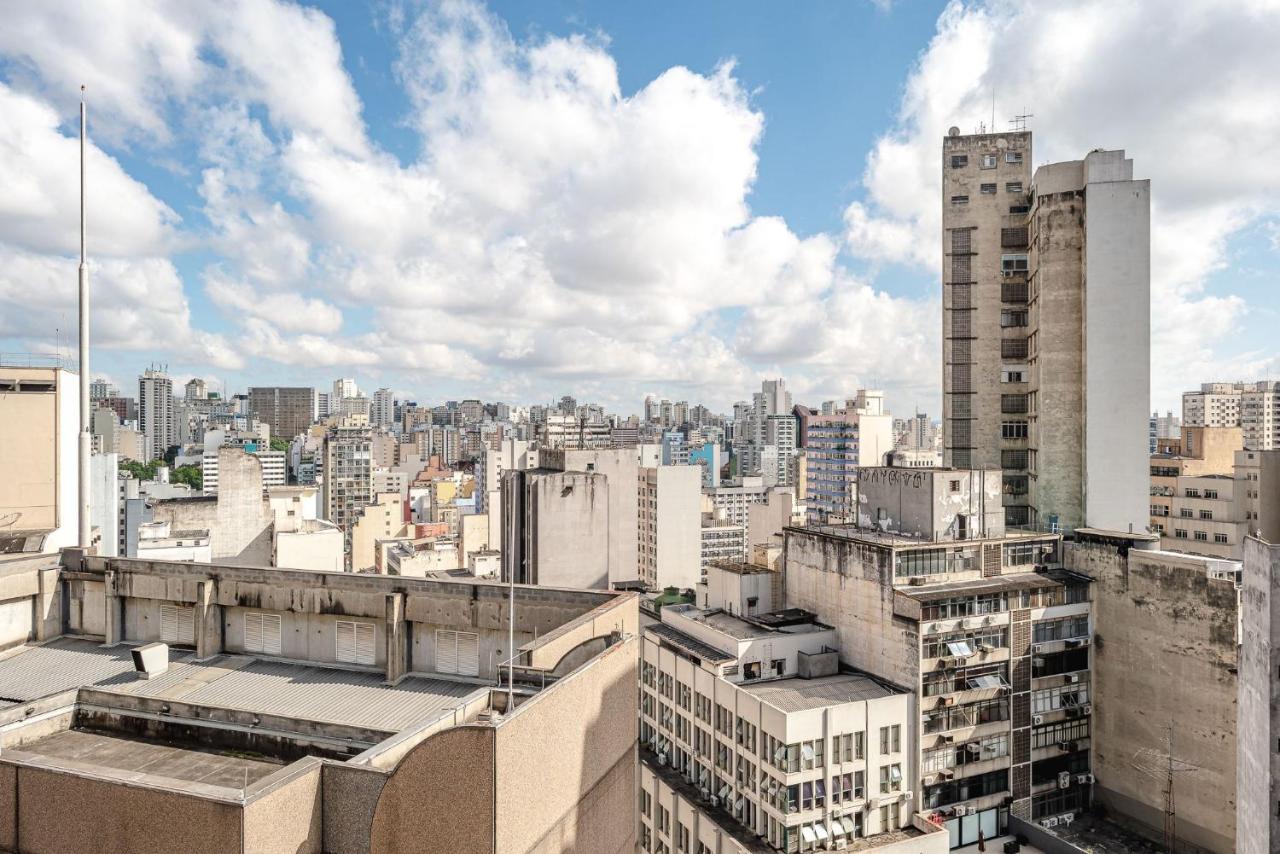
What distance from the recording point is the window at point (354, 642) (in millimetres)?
13195

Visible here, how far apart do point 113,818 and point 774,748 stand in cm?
2416

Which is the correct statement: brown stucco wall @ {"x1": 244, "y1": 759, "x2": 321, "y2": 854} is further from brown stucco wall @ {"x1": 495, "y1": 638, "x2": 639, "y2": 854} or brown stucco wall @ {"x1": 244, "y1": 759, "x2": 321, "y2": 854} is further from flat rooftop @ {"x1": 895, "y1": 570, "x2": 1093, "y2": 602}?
flat rooftop @ {"x1": 895, "y1": 570, "x2": 1093, "y2": 602}

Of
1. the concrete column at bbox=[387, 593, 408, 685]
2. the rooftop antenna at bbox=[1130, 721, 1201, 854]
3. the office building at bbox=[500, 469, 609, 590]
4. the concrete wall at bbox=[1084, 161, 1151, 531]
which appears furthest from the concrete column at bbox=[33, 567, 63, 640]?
the concrete wall at bbox=[1084, 161, 1151, 531]

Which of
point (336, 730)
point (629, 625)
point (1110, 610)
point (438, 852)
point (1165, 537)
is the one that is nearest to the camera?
point (438, 852)

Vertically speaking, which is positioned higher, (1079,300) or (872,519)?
(1079,300)

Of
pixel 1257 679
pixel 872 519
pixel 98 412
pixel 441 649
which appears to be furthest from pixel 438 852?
pixel 98 412

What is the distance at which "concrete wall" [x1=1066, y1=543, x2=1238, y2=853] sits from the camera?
103ft

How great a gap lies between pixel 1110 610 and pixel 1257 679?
20.4 metres

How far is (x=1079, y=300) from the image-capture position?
4059 cm

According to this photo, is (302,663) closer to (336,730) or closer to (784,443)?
(336,730)

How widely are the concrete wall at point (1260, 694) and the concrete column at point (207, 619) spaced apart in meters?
21.6

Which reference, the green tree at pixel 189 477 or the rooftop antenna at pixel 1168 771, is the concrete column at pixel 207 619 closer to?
the rooftop antenna at pixel 1168 771

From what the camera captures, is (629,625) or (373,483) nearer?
(629,625)

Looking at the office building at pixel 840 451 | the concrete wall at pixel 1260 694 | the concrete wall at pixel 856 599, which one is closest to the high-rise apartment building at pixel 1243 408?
the office building at pixel 840 451
